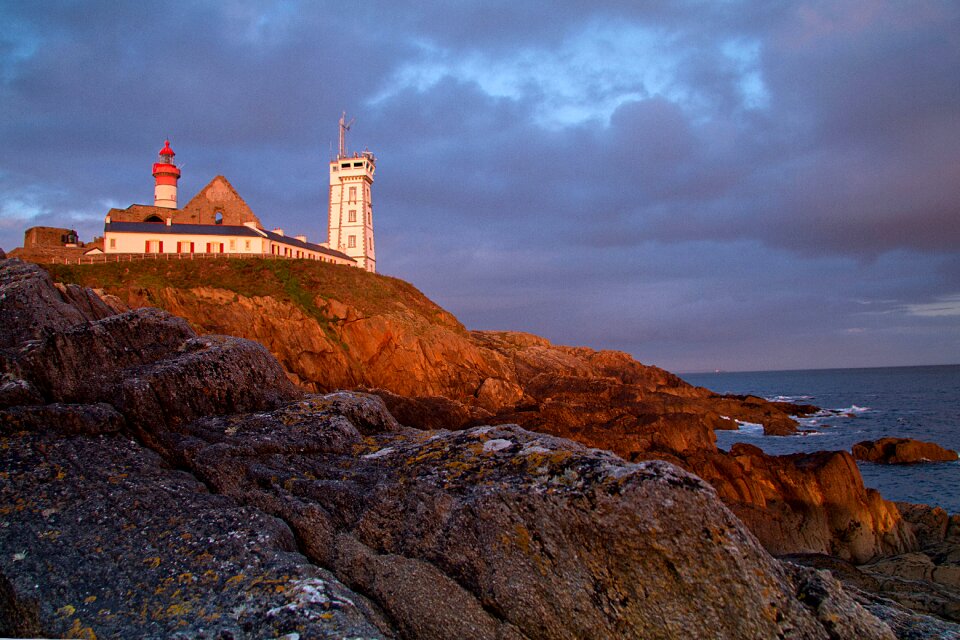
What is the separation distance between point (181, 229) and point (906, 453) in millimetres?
76101

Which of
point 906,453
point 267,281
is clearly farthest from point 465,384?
point 906,453

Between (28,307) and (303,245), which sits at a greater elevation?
(303,245)

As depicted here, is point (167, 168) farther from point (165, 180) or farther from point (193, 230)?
point (193, 230)

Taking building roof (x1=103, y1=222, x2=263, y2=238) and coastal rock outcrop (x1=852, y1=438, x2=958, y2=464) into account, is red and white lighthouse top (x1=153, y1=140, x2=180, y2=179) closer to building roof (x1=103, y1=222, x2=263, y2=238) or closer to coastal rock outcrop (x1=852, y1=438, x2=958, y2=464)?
building roof (x1=103, y1=222, x2=263, y2=238)

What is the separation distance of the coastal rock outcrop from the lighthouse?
275ft

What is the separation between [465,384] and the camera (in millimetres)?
54906

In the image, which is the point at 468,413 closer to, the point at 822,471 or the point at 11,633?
the point at 822,471

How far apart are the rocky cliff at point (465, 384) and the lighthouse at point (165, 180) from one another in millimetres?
20743

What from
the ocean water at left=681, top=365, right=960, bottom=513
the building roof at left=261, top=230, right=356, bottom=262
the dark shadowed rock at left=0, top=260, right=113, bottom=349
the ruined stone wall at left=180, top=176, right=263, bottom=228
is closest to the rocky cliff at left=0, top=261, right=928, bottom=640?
the dark shadowed rock at left=0, top=260, right=113, bottom=349

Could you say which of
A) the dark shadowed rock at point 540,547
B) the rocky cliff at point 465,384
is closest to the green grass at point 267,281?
the rocky cliff at point 465,384

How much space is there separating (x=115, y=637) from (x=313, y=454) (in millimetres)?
3418

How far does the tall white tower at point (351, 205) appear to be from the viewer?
286 feet

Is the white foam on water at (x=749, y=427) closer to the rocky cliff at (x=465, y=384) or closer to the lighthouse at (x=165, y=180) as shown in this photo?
the rocky cliff at (x=465, y=384)

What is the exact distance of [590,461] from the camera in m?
7.26
